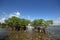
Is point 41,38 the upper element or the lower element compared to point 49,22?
lower

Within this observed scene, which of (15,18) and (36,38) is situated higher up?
(15,18)

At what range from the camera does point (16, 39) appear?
5836mm

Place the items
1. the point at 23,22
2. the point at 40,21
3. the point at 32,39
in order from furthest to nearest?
1. the point at 23,22
2. the point at 40,21
3. the point at 32,39

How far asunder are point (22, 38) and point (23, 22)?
18.7 meters

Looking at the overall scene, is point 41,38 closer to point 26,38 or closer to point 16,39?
point 26,38

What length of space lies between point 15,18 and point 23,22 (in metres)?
1.55

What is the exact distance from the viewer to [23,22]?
2453 centimetres

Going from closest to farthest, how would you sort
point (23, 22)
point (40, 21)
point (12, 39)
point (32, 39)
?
point (32, 39), point (12, 39), point (40, 21), point (23, 22)

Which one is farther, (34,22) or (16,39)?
(34,22)

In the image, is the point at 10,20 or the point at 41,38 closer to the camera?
the point at 41,38

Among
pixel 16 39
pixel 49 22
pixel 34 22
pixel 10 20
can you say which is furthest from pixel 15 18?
pixel 16 39

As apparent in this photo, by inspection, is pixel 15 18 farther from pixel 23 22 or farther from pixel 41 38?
Result: pixel 41 38

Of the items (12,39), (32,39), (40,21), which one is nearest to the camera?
(32,39)

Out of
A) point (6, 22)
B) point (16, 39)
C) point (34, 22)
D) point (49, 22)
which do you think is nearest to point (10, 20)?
point (6, 22)
